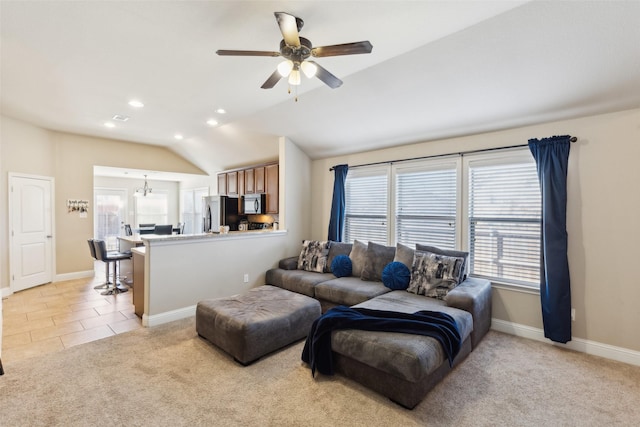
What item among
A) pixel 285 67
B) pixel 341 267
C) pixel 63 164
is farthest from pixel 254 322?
pixel 63 164

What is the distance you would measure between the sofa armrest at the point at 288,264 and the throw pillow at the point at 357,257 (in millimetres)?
981

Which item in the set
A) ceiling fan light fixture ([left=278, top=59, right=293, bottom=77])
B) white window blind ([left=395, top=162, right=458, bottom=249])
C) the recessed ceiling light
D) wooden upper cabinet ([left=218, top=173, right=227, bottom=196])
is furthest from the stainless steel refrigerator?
ceiling fan light fixture ([left=278, top=59, right=293, bottom=77])

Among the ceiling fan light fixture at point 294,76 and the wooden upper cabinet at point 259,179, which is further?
the wooden upper cabinet at point 259,179

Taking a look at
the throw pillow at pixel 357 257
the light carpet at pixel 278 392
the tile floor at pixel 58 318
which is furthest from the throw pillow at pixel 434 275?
the tile floor at pixel 58 318

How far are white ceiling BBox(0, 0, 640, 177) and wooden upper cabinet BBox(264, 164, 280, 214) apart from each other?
4.64 feet

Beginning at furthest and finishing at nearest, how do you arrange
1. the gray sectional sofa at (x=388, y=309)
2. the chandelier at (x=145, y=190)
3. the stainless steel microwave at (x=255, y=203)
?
1. the chandelier at (x=145, y=190)
2. the stainless steel microwave at (x=255, y=203)
3. the gray sectional sofa at (x=388, y=309)

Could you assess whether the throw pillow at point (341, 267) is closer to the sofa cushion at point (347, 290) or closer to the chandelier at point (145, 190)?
the sofa cushion at point (347, 290)

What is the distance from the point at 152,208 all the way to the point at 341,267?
311 inches

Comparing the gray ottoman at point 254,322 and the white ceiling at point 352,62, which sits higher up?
the white ceiling at point 352,62

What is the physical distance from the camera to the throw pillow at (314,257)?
4660 millimetres

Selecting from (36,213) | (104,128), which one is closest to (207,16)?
(104,128)

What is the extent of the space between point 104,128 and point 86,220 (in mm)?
1976

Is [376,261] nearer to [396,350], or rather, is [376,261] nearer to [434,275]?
[434,275]

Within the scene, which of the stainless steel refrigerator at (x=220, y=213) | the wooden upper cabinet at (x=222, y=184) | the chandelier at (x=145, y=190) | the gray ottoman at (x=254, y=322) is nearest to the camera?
the gray ottoman at (x=254, y=322)
